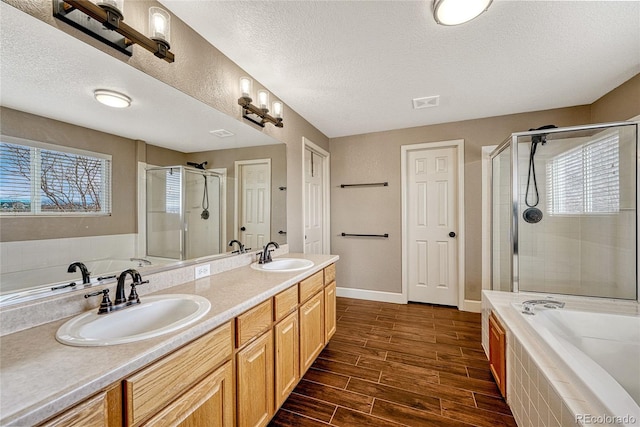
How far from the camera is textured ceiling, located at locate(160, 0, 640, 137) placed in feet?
4.79

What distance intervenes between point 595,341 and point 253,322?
2.00 meters

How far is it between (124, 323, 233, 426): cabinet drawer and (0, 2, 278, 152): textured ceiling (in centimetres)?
105

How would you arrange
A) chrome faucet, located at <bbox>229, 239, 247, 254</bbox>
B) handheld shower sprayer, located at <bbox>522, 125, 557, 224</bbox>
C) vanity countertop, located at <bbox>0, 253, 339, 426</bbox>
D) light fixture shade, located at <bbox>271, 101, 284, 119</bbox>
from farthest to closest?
handheld shower sprayer, located at <bbox>522, 125, 557, 224</bbox>
light fixture shade, located at <bbox>271, 101, 284, 119</bbox>
chrome faucet, located at <bbox>229, 239, 247, 254</bbox>
vanity countertop, located at <bbox>0, 253, 339, 426</bbox>

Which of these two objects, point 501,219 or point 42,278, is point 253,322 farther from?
point 501,219

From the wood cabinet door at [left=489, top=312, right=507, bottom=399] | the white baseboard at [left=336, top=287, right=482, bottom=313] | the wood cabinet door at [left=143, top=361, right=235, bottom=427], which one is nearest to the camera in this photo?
the wood cabinet door at [left=143, top=361, right=235, bottom=427]

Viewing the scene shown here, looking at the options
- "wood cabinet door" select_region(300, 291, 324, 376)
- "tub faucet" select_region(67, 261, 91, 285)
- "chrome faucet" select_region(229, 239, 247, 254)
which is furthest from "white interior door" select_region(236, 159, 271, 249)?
"tub faucet" select_region(67, 261, 91, 285)

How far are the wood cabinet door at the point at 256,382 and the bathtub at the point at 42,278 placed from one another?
74 centimetres

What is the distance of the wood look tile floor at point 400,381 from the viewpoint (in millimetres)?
1572

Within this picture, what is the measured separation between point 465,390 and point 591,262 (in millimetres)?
1811

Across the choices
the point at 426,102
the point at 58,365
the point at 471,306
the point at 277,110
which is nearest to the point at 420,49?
the point at 426,102

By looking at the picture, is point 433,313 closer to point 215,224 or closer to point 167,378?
point 215,224

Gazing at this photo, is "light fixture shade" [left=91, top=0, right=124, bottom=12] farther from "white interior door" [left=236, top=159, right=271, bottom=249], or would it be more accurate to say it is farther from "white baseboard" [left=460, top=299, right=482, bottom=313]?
"white baseboard" [left=460, top=299, right=482, bottom=313]

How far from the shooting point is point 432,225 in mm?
3371

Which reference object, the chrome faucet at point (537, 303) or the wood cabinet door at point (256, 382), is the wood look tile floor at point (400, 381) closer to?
the wood cabinet door at point (256, 382)
